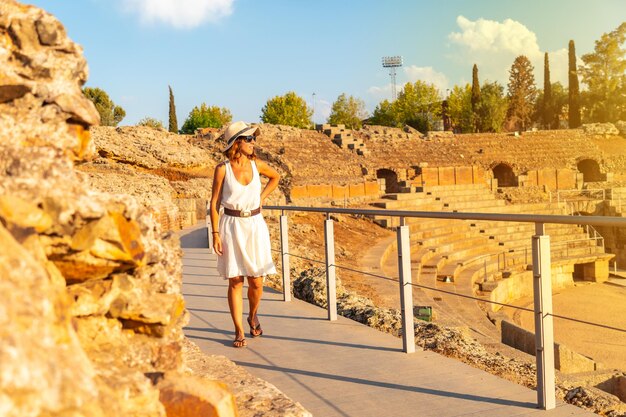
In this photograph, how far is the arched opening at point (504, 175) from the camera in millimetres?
42656

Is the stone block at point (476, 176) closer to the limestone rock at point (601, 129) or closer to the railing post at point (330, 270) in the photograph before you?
the limestone rock at point (601, 129)

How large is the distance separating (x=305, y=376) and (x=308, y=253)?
34.5 feet

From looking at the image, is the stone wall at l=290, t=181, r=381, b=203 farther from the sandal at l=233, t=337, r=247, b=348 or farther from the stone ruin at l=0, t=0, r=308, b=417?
the stone ruin at l=0, t=0, r=308, b=417

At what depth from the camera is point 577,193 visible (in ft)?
121

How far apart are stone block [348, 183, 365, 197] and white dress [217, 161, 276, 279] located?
2233 cm

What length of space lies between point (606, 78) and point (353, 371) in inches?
2285

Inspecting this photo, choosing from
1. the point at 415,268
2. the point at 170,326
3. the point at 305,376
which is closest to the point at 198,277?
the point at 305,376

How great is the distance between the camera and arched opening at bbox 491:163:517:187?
140 feet

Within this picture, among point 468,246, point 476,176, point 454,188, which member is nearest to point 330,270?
point 468,246

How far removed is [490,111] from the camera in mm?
55188

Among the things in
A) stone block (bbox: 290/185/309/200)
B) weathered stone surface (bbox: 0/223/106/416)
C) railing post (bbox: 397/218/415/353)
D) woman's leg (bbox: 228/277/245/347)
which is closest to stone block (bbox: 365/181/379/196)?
stone block (bbox: 290/185/309/200)

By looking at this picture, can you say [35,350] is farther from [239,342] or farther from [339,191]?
[339,191]

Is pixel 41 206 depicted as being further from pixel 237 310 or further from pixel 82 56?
pixel 237 310

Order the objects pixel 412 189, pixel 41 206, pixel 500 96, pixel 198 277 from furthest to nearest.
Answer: pixel 500 96
pixel 412 189
pixel 198 277
pixel 41 206
